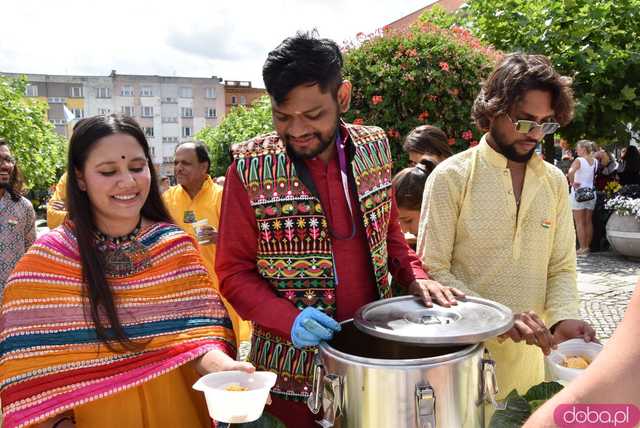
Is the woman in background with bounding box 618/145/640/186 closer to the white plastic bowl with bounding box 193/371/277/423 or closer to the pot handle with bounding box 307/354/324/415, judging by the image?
the pot handle with bounding box 307/354/324/415

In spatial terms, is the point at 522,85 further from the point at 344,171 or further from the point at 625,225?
the point at 625,225

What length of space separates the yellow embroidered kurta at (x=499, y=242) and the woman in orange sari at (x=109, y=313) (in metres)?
0.95

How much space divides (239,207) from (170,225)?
1.58ft

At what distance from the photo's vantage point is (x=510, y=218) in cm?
237

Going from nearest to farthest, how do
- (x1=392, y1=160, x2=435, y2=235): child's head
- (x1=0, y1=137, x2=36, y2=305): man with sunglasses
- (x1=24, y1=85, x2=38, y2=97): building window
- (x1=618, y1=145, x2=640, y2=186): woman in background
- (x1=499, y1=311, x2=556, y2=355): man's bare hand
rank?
(x1=499, y1=311, x2=556, y2=355): man's bare hand
(x1=392, y1=160, x2=435, y2=235): child's head
(x1=0, y1=137, x2=36, y2=305): man with sunglasses
(x1=618, y1=145, x2=640, y2=186): woman in background
(x1=24, y1=85, x2=38, y2=97): building window

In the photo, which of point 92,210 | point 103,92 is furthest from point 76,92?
point 92,210

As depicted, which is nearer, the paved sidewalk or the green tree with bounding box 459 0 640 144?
the paved sidewalk

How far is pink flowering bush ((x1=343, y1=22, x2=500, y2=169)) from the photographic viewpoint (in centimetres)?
575

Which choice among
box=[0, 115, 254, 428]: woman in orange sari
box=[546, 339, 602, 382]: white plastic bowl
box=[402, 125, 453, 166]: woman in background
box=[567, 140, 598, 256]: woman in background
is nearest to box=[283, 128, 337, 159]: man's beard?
box=[0, 115, 254, 428]: woman in orange sari

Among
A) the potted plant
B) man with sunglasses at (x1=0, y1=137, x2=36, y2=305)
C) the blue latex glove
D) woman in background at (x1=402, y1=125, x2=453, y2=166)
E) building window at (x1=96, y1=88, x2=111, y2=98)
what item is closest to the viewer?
the blue latex glove

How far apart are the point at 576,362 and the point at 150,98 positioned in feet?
219

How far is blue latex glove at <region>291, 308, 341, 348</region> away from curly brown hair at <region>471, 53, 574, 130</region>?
1.23 m

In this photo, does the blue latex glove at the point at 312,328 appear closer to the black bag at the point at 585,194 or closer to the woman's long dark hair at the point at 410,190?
the woman's long dark hair at the point at 410,190

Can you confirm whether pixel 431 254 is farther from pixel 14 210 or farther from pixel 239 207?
pixel 14 210
